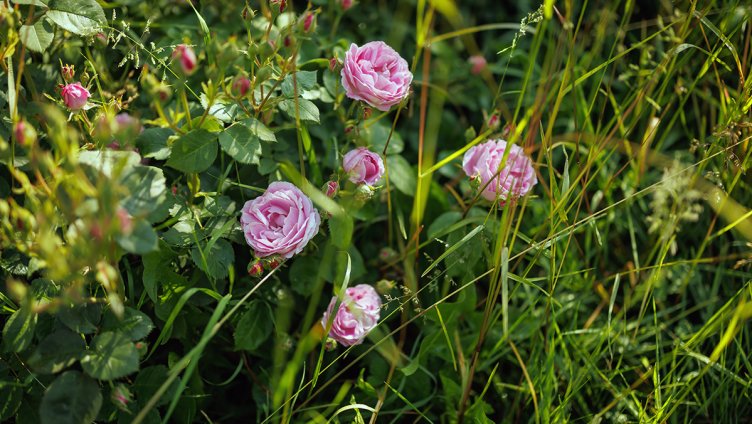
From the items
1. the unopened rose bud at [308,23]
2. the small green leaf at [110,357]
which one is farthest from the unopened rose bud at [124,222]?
the unopened rose bud at [308,23]

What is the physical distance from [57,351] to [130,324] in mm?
113

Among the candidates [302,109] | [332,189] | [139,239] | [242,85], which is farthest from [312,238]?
[139,239]

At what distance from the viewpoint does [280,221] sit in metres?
1.16

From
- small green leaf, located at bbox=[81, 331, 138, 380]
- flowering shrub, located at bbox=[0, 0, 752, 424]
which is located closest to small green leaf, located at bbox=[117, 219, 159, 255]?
flowering shrub, located at bbox=[0, 0, 752, 424]

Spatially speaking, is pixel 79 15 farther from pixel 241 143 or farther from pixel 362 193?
pixel 362 193

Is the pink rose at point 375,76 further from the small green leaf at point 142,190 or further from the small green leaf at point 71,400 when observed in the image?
the small green leaf at point 71,400

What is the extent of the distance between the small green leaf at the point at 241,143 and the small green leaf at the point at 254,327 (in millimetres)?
305

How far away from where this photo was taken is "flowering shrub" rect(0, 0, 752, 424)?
3.30 ft

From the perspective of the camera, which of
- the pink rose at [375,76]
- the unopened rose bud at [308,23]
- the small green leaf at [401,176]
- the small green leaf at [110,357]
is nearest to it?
the small green leaf at [110,357]

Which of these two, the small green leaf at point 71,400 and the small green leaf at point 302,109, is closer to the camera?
the small green leaf at point 71,400

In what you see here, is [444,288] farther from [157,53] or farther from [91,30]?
[91,30]

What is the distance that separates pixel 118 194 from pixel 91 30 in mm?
443

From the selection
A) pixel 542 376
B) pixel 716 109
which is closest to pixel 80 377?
pixel 542 376

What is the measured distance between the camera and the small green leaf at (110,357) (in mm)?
971
